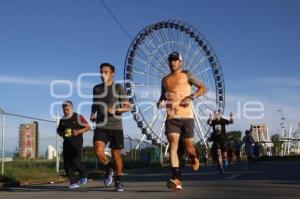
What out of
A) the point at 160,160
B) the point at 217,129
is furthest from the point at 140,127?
the point at 217,129

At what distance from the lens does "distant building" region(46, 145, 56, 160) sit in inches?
638

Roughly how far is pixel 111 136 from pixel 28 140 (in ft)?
31.3

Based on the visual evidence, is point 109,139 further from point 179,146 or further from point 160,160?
point 160,160

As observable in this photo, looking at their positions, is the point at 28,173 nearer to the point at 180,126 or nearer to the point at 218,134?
the point at 218,134

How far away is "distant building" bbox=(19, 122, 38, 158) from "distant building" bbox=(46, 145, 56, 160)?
376 millimetres

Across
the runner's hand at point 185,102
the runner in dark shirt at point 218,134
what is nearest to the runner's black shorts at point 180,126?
the runner's hand at point 185,102

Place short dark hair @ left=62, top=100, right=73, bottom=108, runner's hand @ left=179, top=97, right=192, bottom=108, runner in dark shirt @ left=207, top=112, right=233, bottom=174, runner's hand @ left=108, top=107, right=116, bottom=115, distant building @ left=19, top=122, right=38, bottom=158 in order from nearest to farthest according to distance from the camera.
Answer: runner's hand @ left=179, top=97, right=192, bottom=108, runner's hand @ left=108, top=107, right=116, bottom=115, short dark hair @ left=62, top=100, right=73, bottom=108, runner in dark shirt @ left=207, top=112, right=233, bottom=174, distant building @ left=19, top=122, right=38, bottom=158

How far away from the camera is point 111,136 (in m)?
7.89

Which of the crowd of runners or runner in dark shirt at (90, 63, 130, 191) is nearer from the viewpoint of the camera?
the crowd of runners

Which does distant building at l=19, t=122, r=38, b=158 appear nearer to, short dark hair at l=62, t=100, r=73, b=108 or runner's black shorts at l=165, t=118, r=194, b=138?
short dark hair at l=62, t=100, r=73, b=108

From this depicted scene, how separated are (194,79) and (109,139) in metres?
1.51

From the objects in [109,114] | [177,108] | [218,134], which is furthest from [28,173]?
[177,108]

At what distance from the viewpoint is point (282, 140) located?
94.3m

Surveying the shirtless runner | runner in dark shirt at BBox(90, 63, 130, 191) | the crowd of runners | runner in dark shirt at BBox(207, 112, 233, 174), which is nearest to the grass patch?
the crowd of runners
